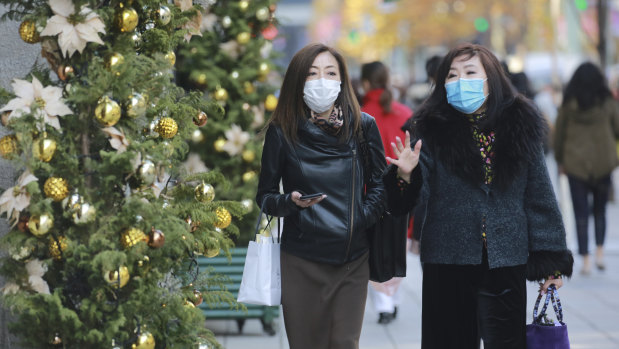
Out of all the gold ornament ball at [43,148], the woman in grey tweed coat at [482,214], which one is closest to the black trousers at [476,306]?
the woman in grey tweed coat at [482,214]

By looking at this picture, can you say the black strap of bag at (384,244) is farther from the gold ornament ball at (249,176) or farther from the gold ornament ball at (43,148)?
the gold ornament ball at (249,176)

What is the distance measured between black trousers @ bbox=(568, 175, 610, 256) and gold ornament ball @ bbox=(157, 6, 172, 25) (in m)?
7.15

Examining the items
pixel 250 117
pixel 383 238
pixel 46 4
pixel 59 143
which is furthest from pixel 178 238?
pixel 250 117

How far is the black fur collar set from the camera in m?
4.23

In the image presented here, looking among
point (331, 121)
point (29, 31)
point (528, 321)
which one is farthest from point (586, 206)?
point (29, 31)

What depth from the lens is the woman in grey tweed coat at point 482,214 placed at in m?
4.20

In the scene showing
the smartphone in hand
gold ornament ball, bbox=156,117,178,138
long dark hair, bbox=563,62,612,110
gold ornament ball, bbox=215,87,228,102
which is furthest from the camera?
long dark hair, bbox=563,62,612,110

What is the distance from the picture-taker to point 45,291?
124 inches

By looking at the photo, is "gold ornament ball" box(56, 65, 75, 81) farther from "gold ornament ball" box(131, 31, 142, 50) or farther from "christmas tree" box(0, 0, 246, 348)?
"gold ornament ball" box(131, 31, 142, 50)

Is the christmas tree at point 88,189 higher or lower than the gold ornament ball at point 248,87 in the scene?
lower

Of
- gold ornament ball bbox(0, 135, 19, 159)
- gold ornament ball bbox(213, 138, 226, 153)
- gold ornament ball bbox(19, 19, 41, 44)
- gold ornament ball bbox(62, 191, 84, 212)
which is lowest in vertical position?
gold ornament ball bbox(62, 191, 84, 212)

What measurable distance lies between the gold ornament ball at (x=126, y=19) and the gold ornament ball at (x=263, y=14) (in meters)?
4.18

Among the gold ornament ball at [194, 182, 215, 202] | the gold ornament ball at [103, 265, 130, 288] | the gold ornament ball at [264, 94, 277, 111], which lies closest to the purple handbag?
the gold ornament ball at [194, 182, 215, 202]

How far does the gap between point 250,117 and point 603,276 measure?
169 inches
